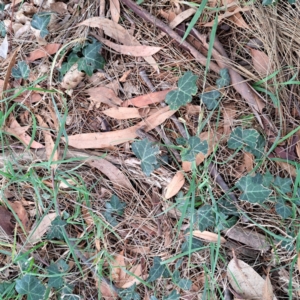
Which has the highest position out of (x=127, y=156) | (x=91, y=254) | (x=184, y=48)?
(x=184, y=48)

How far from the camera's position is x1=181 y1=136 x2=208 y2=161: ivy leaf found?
1.57 metres

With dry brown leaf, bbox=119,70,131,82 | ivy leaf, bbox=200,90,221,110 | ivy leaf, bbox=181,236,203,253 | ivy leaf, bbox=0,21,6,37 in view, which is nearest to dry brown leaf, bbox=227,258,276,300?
ivy leaf, bbox=181,236,203,253

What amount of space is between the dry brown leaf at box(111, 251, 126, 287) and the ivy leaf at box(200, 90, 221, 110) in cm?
76

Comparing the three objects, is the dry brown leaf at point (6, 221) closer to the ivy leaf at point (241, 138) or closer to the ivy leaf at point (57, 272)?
the ivy leaf at point (57, 272)

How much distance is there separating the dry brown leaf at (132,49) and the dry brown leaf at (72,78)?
18 centimetres

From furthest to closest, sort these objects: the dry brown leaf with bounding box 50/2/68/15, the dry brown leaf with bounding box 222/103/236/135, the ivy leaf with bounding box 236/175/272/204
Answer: the dry brown leaf with bounding box 50/2/68/15 < the dry brown leaf with bounding box 222/103/236/135 < the ivy leaf with bounding box 236/175/272/204

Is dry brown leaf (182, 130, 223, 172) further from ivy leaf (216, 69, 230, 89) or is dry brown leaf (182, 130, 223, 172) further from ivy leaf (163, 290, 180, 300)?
ivy leaf (163, 290, 180, 300)

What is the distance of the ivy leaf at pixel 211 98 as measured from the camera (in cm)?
160

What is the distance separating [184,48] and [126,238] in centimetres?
88

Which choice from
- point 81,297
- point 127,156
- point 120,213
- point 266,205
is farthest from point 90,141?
point 266,205

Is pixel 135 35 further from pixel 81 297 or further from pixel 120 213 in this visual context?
pixel 81 297

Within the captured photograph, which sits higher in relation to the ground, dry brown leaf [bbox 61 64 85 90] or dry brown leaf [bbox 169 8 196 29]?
dry brown leaf [bbox 169 8 196 29]

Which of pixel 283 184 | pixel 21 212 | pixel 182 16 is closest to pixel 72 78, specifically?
pixel 182 16

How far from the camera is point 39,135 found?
1717 millimetres
